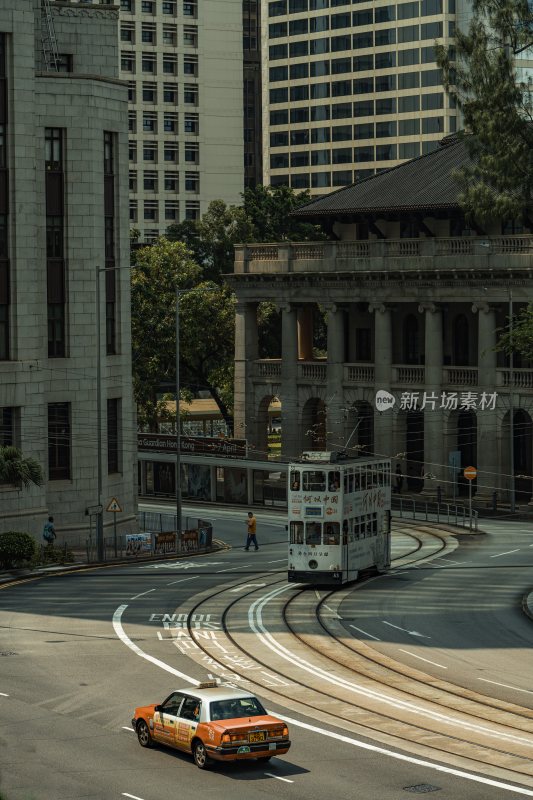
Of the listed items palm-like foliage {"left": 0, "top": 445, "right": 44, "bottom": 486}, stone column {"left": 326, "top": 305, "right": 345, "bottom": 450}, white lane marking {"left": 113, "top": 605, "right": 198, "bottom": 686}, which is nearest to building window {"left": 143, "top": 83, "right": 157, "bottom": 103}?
stone column {"left": 326, "top": 305, "right": 345, "bottom": 450}

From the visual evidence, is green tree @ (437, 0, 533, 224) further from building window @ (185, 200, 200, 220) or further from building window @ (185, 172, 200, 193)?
building window @ (185, 200, 200, 220)

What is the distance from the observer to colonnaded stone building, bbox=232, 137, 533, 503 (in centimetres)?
9531

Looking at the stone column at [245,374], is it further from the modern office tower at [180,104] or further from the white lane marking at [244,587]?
the modern office tower at [180,104]

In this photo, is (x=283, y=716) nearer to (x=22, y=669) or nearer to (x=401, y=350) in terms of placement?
(x=22, y=669)

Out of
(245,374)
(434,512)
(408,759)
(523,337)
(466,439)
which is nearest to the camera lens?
(408,759)

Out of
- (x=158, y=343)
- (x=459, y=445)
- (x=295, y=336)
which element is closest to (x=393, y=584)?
(x=459, y=445)

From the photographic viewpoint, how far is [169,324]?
11669cm

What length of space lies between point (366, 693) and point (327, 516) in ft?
58.7

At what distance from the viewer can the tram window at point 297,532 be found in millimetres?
57344

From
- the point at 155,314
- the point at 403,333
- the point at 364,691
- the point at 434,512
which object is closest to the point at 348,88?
the point at 155,314

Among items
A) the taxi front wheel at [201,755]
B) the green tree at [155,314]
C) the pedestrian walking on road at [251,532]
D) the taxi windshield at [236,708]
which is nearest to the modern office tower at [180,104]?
the green tree at [155,314]

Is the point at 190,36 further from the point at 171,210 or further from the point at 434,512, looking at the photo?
the point at 434,512

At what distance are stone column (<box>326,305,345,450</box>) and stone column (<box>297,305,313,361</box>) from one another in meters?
7.34

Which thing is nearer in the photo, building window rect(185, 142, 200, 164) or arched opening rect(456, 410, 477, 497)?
A: arched opening rect(456, 410, 477, 497)
